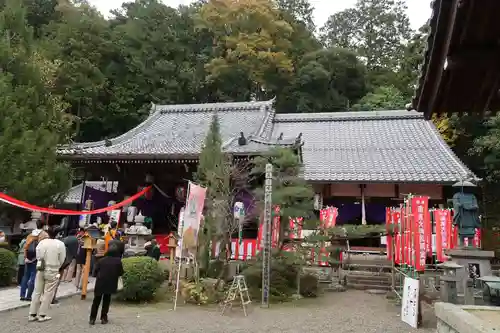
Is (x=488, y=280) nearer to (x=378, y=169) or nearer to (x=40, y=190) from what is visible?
(x=378, y=169)

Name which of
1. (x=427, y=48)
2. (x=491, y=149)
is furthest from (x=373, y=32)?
(x=427, y=48)

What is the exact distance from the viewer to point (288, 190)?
9.30 meters

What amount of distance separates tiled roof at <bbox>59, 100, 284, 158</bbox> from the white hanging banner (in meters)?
6.84

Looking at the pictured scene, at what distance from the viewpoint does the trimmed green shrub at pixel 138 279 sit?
8.12 metres

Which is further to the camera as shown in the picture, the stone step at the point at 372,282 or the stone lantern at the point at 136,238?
the stone lantern at the point at 136,238

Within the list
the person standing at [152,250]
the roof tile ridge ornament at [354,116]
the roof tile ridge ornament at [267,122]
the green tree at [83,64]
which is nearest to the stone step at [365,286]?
the person standing at [152,250]

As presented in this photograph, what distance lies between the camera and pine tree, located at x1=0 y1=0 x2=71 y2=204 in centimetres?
1154

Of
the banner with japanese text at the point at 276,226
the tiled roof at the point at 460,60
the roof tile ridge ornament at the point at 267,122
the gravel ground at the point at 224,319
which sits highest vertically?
the roof tile ridge ornament at the point at 267,122

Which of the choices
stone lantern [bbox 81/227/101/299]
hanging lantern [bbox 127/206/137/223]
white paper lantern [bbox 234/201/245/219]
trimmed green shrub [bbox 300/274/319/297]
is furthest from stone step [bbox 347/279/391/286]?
hanging lantern [bbox 127/206/137/223]

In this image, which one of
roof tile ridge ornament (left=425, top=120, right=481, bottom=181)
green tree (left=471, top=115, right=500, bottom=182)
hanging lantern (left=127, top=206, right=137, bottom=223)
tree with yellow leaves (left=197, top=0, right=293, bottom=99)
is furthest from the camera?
tree with yellow leaves (left=197, top=0, right=293, bottom=99)

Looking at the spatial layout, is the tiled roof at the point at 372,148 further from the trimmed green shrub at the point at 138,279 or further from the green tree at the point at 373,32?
the green tree at the point at 373,32

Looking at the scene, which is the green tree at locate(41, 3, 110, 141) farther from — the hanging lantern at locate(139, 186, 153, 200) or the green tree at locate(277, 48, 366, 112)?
the green tree at locate(277, 48, 366, 112)

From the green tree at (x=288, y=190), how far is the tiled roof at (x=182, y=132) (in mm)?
2965

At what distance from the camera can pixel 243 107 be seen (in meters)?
21.1
